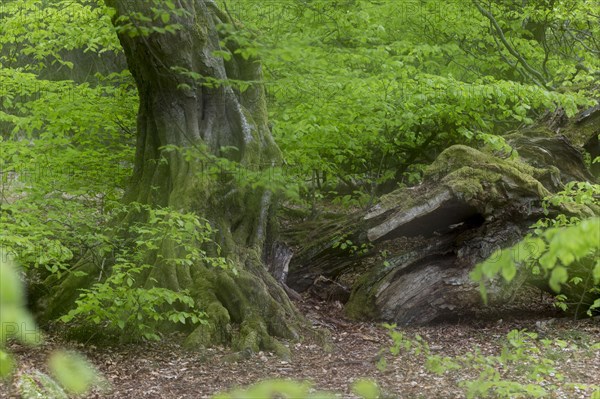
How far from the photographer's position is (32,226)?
5.68m

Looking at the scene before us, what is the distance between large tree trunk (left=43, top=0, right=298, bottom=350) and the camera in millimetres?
6855

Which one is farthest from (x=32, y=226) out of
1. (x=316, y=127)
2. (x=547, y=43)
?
(x=547, y=43)

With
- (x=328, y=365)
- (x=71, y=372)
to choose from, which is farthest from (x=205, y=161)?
(x=71, y=372)

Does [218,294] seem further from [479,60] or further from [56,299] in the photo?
[479,60]

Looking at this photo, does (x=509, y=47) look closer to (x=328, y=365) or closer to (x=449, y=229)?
(x=449, y=229)

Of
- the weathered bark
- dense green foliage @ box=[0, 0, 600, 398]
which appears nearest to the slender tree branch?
dense green foliage @ box=[0, 0, 600, 398]

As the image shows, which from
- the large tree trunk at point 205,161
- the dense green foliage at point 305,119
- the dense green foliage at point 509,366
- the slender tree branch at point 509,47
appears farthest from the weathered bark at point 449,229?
the slender tree branch at point 509,47

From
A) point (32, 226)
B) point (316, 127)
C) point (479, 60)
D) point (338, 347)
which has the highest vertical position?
point (479, 60)

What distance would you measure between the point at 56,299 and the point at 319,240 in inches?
141

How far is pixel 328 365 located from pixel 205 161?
2.28 m

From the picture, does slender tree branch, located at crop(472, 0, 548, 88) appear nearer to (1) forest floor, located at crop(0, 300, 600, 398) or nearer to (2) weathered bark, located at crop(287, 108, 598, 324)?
(2) weathered bark, located at crop(287, 108, 598, 324)

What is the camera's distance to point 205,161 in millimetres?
6504

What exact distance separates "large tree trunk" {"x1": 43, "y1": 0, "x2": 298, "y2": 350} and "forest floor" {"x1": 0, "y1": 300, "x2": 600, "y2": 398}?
38 centimetres

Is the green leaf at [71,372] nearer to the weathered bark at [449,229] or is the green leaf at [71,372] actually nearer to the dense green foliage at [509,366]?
the dense green foliage at [509,366]
